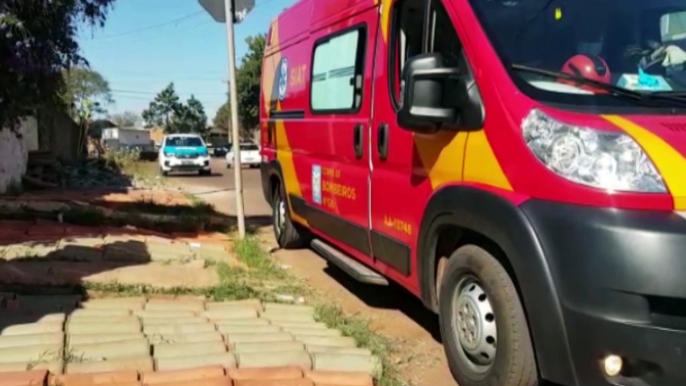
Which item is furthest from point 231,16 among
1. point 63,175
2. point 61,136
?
point 61,136

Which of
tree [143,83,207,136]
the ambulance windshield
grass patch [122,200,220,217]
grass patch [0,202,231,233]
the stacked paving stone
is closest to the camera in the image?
the ambulance windshield

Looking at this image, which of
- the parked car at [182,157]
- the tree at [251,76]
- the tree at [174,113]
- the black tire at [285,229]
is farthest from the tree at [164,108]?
the black tire at [285,229]

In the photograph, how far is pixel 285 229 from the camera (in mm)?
8094

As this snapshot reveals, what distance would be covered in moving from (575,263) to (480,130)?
2.95 ft

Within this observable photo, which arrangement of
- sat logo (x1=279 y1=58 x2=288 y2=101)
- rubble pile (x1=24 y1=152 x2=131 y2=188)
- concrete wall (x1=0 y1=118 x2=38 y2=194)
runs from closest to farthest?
sat logo (x1=279 y1=58 x2=288 y2=101) < concrete wall (x1=0 y1=118 x2=38 y2=194) < rubble pile (x1=24 y1=152 x2=131 y2=188)

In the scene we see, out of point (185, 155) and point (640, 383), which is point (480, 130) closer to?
point (640, 383)

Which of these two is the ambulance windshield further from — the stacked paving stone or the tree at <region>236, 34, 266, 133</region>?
the tree at <region>236, 34, 266, 133</region>

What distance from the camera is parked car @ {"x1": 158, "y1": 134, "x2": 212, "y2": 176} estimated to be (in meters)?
28.1

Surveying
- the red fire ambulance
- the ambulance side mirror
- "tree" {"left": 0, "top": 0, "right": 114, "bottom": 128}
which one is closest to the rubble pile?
"tree" {"left": 0, "top": 0, "right": 114, "bottom": 128}

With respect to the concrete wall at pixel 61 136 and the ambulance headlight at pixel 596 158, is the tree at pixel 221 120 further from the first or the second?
the ambulance headlight at pixel 596 158

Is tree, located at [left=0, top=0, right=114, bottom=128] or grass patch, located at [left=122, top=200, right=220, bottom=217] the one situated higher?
tree, located at [left=0, top=0, right=114, bottom=128]

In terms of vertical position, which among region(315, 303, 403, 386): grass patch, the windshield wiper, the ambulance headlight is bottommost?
region(315, 303, 403, 386): grass patch

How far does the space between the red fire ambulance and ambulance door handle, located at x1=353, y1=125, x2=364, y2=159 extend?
17mm

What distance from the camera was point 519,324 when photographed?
325 cm
